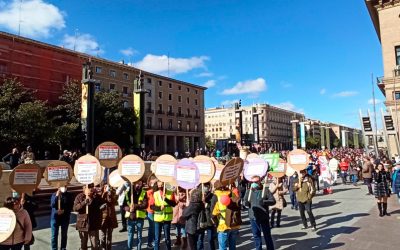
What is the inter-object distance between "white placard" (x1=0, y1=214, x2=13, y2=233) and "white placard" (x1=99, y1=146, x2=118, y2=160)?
3.25m

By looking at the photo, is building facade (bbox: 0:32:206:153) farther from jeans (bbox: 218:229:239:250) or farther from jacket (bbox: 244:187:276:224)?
jeans (bbox: 218:229:239:250)

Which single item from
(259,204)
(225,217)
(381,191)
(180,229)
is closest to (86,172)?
(180,229)

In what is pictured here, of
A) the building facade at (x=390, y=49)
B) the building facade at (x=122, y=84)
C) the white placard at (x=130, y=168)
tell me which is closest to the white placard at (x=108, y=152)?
the white placard at (x=130, y=168)

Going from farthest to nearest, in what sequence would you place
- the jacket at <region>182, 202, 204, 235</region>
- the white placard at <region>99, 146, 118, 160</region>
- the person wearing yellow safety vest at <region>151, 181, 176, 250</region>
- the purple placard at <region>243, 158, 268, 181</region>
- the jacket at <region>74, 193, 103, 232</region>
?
the white placard at <region>99, 146, 118, 160</region> < the purple placard at <region>243, 158, 268, 181</region> < the person wearing yellow safety vest at <region>151, 181, 176, 250</region> < the jacket at <region>74, 193, 103, 232</region> < the jacket at <region>182, 202, 204, 235</region>

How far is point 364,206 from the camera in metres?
13.2

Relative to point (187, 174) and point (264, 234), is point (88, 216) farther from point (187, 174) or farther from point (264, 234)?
point (264, 234)

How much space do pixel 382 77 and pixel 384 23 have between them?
220 inches

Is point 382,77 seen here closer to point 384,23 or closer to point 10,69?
point 384,23

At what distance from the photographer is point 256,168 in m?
8.34

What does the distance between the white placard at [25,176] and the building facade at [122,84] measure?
36891mm

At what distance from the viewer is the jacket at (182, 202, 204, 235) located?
20.7 ft

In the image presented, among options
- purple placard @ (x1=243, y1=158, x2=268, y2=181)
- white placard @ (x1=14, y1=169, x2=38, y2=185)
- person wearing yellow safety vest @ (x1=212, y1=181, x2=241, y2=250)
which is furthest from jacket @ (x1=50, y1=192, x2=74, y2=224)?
purple placard @ (x1=243, y1=158, x2=268, y2=181)

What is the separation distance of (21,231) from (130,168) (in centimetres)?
A: 264

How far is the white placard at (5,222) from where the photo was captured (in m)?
5.50
